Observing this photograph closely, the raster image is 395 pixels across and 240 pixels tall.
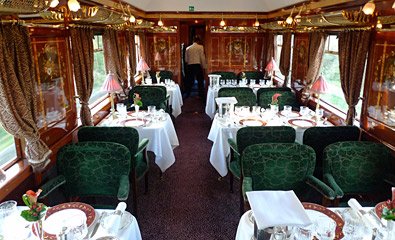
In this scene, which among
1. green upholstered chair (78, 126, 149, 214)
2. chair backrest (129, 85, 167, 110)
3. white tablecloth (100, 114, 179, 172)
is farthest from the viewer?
chair backrest (129, 85, 167, 110)

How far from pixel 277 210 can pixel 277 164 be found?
1159mm

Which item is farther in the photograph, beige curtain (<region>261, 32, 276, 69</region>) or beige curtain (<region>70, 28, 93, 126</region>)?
beige curtain (<region>261, 32, 276, 69</region>)

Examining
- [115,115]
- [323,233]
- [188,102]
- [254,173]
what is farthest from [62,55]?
[188,102]

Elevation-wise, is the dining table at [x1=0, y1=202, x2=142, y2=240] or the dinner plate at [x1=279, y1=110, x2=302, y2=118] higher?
the dinner plate at [x1=279, y1=110, x2=302, y2=118]

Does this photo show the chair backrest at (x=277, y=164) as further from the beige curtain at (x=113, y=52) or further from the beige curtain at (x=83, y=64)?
the beige curtain at (x=113, y=52)

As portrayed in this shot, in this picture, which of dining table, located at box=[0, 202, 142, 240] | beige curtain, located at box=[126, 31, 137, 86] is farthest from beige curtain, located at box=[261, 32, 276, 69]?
dining table, located at box=[0, 202, 142, 240]

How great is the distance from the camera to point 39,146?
2980mm

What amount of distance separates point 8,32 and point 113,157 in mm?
1326

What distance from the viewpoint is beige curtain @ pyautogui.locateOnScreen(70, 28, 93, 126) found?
13.3ft

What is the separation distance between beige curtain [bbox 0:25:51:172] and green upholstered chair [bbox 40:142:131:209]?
0.90 feet

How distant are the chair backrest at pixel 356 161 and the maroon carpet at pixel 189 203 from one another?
1224mm

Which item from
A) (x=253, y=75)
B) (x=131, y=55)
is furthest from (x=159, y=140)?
(x=253, y=75)

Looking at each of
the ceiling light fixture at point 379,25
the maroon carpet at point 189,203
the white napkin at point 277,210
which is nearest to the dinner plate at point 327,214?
the white napkin at point 277,210

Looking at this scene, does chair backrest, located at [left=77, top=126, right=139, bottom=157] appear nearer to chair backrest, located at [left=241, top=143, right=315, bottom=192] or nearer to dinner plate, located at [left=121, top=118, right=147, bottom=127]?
dinner plate, located at [left=121, top=118, right=147, bottom=127]
